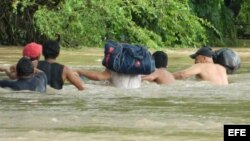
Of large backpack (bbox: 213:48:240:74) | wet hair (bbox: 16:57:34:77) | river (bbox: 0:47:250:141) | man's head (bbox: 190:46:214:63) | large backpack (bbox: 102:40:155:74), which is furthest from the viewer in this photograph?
large backpack (bbox: 213:48:240:74)

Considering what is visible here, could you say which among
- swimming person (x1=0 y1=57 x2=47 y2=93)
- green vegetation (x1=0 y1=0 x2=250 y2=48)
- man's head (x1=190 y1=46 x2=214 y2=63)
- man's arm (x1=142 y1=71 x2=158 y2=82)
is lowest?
green vegetation (x1=0 y1=0 x2=250 y2=48)

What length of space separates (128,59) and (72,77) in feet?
2.59

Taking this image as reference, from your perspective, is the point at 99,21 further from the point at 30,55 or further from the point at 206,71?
the point at 30,55

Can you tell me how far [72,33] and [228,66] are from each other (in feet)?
30.2

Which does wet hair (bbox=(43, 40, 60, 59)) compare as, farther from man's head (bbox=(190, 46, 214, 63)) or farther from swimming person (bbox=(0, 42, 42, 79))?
man's head (bbox=(190, 46, 214, 63))

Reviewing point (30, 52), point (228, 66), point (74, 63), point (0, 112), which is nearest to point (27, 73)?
point (30, 52)

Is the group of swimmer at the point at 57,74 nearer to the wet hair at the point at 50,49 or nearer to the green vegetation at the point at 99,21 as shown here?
the wet hair at the point at 50,49

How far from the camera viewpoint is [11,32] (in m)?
25.8

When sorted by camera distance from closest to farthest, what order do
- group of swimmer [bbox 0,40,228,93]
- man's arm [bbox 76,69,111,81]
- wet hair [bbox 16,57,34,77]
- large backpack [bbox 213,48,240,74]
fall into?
wet hair [bbox 16,57,34,77], group of swimmer [bbox 0,40,228,93], man's arm [bbox 76,69,111,81], large backpack [bbox 213,48,240,74]

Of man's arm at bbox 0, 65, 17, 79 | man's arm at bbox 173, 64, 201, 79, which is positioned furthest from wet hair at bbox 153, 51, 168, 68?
man's arm at bbox 0, 65, 17, 79

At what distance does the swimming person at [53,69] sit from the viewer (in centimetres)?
1124

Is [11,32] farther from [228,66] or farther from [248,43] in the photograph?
[248,43]

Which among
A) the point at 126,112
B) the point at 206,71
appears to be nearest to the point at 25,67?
the point at 126,112

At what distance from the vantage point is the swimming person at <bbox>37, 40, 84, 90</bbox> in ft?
36.9
